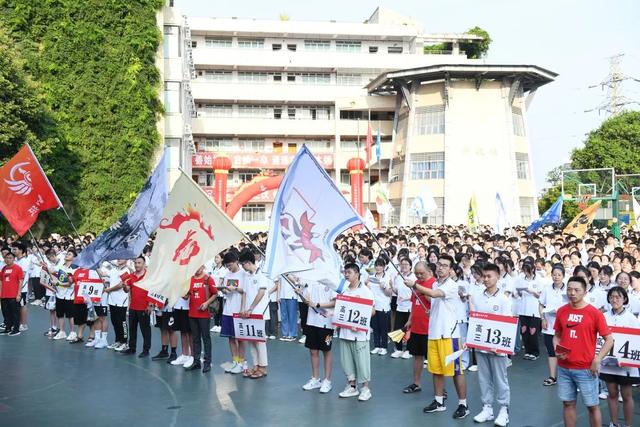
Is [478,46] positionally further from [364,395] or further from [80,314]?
[364,395]

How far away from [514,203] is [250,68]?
2391 cm

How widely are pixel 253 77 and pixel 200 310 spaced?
47435 mm

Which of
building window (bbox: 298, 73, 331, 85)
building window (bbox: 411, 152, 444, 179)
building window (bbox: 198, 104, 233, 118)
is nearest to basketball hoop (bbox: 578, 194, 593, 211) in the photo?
building window (bbox: 411, 152, 444, 179)

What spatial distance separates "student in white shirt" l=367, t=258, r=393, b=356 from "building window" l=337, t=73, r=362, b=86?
4510 cm

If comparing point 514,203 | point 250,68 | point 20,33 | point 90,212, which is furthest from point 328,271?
point 250,68

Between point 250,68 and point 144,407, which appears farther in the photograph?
point 250,68

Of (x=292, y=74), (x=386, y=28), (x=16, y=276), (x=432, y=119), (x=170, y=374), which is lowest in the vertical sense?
(x=170, y=374)

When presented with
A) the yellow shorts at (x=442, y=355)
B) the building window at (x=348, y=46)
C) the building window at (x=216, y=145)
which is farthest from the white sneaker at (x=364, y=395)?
the building window at (x=348, y=46)

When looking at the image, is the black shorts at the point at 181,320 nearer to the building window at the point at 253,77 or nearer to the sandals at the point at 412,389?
the sandals at the point at 412,389

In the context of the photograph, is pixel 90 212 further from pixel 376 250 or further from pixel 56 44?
pixel 376 250

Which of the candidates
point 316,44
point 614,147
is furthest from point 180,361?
point 316,44

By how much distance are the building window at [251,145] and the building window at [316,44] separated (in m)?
9.94

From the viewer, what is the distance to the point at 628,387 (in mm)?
7449

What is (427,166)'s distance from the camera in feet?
160
